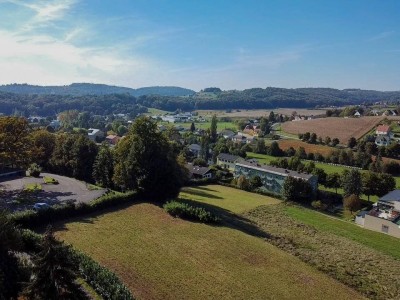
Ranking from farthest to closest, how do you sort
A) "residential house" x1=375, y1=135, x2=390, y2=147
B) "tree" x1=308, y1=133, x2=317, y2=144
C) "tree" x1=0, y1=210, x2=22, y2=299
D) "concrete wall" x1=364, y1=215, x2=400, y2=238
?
1. "tree" x1=308, y1=133, x2=317, y2=144
2. "residential house" x1=375, y1=135, x2=390, y2=147
3. "concrete wall" x1=364, y1=215, x2=400, y2=238
4. "tree" x1=0, y1=210, x2=22, y2=299

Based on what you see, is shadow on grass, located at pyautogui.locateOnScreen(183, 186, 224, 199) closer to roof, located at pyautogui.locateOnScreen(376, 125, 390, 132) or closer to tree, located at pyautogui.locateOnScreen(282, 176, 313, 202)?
tree, located at pyautogui.locateOnScreen(282, 176, 313, 202)

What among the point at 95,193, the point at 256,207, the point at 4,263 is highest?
the point at 4,263

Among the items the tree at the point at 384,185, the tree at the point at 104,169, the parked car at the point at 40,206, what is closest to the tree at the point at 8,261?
the parked car at the point at 40,206

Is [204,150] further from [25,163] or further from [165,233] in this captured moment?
[165,233]

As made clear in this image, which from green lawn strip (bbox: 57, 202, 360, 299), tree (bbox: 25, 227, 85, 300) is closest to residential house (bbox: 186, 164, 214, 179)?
green lawn strip (bbox: 57, 202, 360, 299)

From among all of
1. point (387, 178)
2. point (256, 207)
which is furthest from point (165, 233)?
point (387, 178)

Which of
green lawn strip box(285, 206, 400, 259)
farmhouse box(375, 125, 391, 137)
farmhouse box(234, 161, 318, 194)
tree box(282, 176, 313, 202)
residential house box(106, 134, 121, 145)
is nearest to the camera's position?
green lawn strip box(285, 206, 400, 259)

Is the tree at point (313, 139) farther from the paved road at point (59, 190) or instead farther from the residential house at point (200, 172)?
the paved road at point (59, 190)

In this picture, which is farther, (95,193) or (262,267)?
(95,193)
